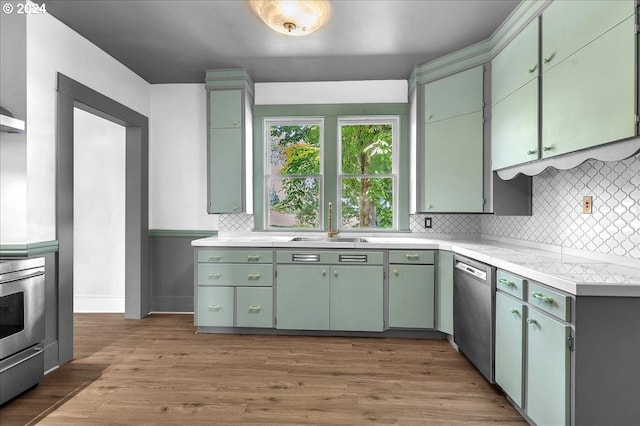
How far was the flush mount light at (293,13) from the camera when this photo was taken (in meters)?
2.25

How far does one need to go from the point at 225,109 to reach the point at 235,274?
5.92 ft

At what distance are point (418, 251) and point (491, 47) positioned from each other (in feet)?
6.42

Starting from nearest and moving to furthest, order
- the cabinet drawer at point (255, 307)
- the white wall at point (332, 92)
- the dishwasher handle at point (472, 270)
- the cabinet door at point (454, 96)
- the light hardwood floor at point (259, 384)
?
1. the light hardwood floor at point (259, 384)
2. the dishwasher handle at point (472, 270)
3. the cabinet door at point (454, 96)
4. the cabinet drawer at point (255, 307)
5. the white wall at point (332, 92)

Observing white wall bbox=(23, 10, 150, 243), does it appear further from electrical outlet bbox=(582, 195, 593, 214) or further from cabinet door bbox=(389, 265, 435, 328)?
electrical outlet bbox=(582, 195, 593, 214)

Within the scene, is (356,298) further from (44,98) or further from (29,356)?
(44,98)

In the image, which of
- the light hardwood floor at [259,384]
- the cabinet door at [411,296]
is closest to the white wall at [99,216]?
the light hardwood floor at [259,384]

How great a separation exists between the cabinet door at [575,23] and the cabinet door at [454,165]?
1008mm

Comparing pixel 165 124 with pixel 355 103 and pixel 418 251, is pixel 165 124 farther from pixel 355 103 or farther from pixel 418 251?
pixel 418 251

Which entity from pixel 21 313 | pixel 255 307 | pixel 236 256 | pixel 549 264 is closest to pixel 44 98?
pixel 21 313

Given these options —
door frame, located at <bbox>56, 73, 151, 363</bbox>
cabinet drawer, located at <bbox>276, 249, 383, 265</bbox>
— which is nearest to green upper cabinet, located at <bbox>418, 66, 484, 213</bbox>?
cabinet drawer, located at <bbox>276, 249, 383, 265</bbox>

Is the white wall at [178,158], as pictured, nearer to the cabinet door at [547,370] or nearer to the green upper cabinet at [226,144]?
the green upper cabinet at [226,144]

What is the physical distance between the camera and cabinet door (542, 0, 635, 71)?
65.1 inches

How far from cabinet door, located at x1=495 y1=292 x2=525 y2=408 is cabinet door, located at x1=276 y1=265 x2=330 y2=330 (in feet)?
5.19

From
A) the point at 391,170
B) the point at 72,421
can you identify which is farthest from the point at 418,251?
the point at 72,421
